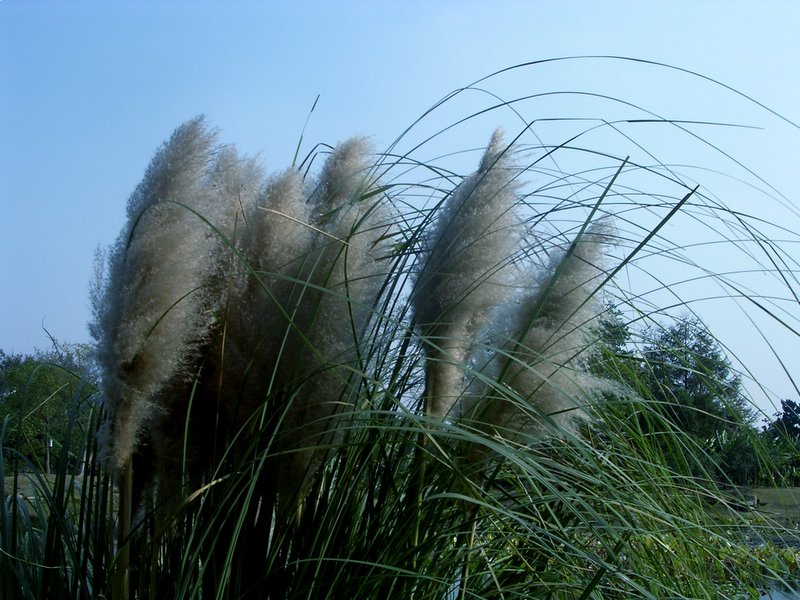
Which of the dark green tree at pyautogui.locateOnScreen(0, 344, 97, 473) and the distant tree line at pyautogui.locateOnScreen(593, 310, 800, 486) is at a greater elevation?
the distant tree line at pyautogui.locateOnScreen(593, 310, 800, 486)

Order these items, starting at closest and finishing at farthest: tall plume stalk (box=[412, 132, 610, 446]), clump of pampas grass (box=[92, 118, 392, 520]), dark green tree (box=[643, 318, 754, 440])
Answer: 1. clump of pampas grass (box=[92, 118, 392, 520])
2. tall plume stalk (box=[412, 132, 610, 446])
3. dark green tree (box=[643, 318, 754, 440])

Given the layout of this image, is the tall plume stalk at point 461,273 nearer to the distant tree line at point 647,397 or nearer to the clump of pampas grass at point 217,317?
the clump of pampas grass at point 217,317

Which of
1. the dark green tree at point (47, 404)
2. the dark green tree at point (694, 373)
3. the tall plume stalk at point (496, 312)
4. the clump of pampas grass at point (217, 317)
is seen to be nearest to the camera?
the clump of pampas grass at point (217, 317)

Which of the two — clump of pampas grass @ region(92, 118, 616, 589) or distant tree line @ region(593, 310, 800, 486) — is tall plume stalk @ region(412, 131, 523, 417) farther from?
distant tree line @ region(593, 310, 800, 486)

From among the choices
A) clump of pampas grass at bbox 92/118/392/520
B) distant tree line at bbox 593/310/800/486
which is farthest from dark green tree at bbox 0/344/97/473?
distant tree line at bbox 593/310/800/486

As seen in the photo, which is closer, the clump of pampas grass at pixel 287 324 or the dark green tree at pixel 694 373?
the clump of pampas grass at pixel 287 324

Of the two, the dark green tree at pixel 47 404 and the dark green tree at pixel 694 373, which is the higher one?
the dark green tree at pixel 694 373

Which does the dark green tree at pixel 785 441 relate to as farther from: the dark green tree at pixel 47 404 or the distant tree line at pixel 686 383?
the dark green tree at pixel 47 404

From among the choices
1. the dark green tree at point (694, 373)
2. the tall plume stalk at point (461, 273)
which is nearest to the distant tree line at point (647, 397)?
the dark green tree at point (694, 373)

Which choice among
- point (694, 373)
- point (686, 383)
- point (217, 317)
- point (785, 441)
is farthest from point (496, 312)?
point (686, 383)

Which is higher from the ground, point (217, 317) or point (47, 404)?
point (217, 317)

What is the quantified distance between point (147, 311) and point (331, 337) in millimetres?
338

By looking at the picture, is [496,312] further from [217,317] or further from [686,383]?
[686,383]

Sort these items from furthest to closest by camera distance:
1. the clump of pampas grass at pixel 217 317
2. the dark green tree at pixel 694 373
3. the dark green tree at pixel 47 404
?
the dark green tree at pixel 47 404 < the dark green tree at pixel 694 373 < the clump of pampas grass at pixel 217 317
